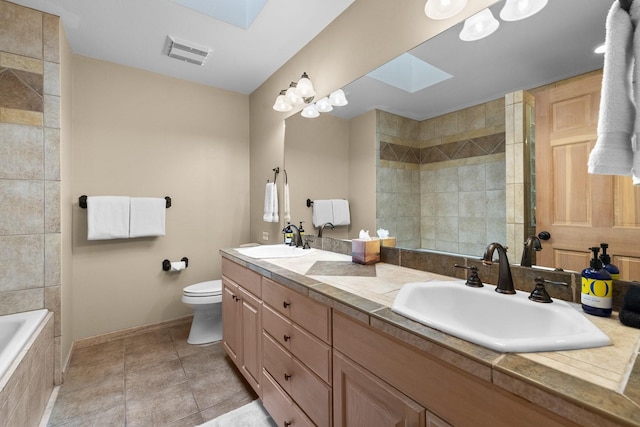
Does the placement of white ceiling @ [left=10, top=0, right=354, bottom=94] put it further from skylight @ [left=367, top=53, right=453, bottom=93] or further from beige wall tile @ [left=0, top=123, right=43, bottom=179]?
beige wall tile @ [left=0, top=123, right=43, bottom=179]

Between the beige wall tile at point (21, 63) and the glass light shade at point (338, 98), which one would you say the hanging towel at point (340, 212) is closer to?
the glass light shade at point (338, 98)

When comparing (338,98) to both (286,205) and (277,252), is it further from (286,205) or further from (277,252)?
(277,252)

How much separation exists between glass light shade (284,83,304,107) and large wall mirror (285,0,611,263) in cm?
53

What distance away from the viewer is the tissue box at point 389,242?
62.1 inches

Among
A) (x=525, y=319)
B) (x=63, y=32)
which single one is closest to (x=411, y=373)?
(x=525, y=319)

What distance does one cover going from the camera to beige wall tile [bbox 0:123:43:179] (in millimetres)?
1767

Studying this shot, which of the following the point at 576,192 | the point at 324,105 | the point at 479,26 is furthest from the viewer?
the point at 324,105

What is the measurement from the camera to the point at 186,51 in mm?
2277

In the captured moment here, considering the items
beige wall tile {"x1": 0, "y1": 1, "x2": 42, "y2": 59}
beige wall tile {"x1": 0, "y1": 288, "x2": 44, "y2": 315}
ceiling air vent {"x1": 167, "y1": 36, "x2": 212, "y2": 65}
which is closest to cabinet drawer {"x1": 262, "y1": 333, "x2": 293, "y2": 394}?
beige wall tile {"x1": 0, "y1": 288, "x2": 44, "y2": 315}

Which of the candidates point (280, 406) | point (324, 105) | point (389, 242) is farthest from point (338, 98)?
point (280, 406)

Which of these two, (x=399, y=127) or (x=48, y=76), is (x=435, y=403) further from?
(x=48, y=76)

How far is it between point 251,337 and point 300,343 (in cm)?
59

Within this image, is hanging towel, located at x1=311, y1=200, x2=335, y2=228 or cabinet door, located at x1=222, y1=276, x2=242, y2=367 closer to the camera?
cabinet door, located at x1=222, y1=276, x2=242, y2=367

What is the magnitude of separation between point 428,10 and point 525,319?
4.30ft
